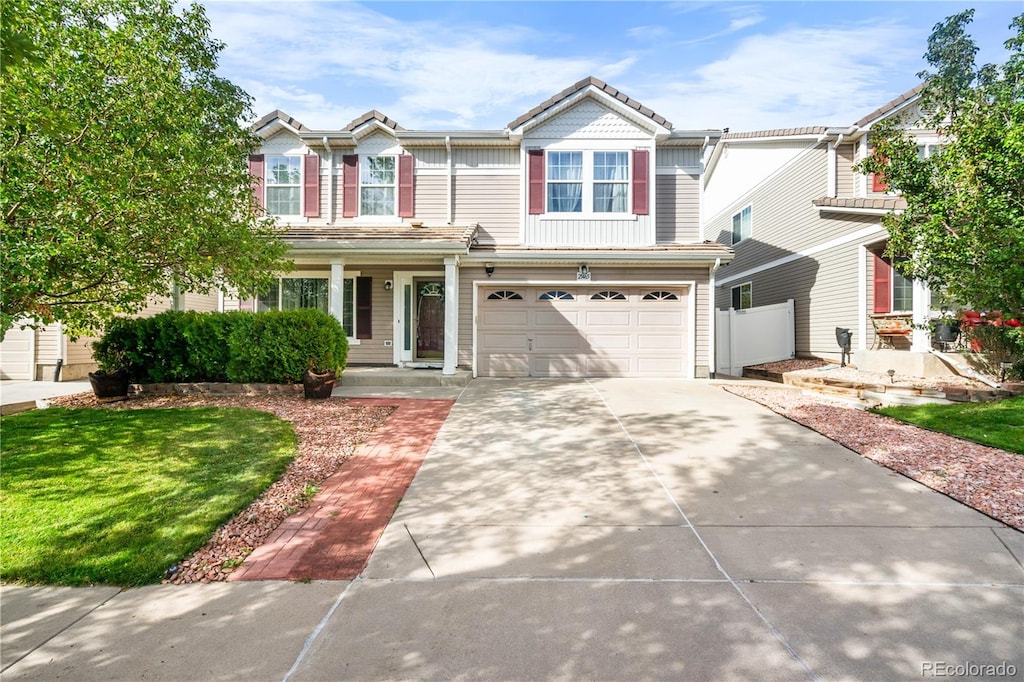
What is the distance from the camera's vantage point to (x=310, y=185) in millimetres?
11945

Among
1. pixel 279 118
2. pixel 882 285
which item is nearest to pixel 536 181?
pixel 279 118

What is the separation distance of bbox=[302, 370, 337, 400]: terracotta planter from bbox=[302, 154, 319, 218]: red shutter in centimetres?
547

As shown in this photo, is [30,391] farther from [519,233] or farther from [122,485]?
[519,233]

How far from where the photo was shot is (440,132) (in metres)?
11.5

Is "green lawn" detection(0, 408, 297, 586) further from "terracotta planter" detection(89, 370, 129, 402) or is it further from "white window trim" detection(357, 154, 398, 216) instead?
"white window trim" detection(357, 154, 398, 216)

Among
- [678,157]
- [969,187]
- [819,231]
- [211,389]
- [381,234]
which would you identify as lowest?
[211,389]

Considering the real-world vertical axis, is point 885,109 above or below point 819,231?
above

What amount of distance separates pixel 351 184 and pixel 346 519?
10.2m

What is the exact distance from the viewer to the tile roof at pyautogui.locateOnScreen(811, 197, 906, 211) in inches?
393

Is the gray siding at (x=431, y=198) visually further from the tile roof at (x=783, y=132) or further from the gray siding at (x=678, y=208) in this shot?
the tile roof at (x=783, y=132)

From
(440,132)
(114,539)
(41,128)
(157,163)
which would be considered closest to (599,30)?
(440,132)

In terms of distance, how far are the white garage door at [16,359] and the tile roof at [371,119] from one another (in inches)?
349

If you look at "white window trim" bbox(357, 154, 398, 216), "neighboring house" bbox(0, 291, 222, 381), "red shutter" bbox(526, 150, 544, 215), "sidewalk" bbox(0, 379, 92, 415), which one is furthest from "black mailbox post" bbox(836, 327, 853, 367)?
"sidewalk" bbox(0, 379, 92, 415)

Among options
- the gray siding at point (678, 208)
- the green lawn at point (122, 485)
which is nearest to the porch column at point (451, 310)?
the green lawn at point (122, 485)
